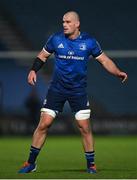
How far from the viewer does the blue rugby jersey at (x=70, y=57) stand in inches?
290

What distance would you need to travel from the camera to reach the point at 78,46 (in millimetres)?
7371

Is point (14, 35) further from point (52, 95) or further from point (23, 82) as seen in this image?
point (52, 95)

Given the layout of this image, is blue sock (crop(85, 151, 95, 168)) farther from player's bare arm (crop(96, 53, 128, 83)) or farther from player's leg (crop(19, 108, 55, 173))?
player's bare arm (crop(96, 53, 128, 83))

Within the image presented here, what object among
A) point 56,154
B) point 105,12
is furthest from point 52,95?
point 105,12

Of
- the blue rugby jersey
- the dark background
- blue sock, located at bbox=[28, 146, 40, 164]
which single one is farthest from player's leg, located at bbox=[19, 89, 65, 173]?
the dark background

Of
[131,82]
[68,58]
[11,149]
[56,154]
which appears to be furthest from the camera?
[131,82]

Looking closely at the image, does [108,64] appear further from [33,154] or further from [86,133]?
[33,154]

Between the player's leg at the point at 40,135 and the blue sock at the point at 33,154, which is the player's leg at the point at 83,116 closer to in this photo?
the player's leg at the point at 40,135

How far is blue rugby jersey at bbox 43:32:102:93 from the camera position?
7363 mm

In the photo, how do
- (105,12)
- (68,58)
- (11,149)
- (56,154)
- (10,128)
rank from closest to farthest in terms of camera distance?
(68,58)
(56,154)
(11,149)
(10,128)
(105,12)

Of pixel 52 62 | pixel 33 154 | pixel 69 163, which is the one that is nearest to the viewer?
pixel 33 154

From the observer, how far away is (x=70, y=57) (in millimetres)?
7352

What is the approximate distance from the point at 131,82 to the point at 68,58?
11.3 m

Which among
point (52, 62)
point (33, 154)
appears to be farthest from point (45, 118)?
point (52, 62)
